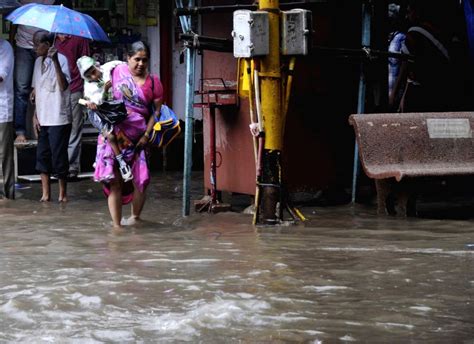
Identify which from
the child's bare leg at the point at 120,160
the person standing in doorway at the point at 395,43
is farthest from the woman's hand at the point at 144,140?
the person standing in doorway at the point at 395,43

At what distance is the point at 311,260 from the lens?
7.66 metres

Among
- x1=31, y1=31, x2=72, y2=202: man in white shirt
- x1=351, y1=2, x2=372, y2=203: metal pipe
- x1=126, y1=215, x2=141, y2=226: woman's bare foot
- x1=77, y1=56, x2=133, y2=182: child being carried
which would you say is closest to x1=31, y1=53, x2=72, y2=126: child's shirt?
x1=31, y1=31, x2=72, y2=202: man in white shirt

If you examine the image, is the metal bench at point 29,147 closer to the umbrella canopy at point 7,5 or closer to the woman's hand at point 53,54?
the woman's hand at point 53,54

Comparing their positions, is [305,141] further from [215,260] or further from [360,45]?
[215,260]

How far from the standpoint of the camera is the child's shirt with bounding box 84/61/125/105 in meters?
9.48

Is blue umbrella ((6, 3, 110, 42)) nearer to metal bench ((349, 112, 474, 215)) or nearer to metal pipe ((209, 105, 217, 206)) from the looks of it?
metal pipe ((209, 105, 217, 206))

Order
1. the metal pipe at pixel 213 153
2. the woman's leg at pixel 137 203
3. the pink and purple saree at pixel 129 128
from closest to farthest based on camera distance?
the pink and purple saree at pixel 129 128, the woman's leg at pixel 137 203, the metal pipe at pixel 213 153

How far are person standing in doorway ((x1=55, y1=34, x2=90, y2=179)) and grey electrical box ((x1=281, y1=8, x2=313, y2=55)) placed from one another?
16.7 feet

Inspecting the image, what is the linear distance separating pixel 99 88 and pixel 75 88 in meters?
4.43

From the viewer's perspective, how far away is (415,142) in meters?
10.2

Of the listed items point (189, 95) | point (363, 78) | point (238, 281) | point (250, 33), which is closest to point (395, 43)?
point (363, 78)

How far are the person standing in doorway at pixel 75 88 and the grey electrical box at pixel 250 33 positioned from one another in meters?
5.02

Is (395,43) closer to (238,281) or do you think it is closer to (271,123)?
(271,123)

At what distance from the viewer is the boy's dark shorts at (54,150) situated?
1205 centimetres
